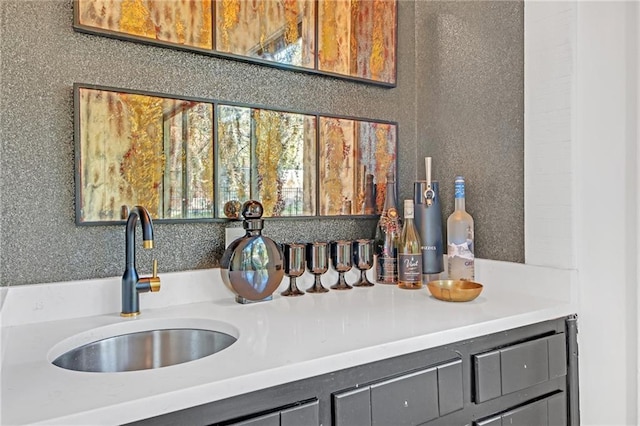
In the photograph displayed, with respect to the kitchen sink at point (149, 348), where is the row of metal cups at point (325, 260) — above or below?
above

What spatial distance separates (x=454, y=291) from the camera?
1.35 meters

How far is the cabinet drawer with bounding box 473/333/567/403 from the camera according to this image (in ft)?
3.75

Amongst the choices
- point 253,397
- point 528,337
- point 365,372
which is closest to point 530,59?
point 528,337

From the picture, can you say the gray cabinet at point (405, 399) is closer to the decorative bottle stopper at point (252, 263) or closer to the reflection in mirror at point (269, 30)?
the decorative bottle stopper at point (252, 263)

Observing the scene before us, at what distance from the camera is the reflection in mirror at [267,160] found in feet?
4.76

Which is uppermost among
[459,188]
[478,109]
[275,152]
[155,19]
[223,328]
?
[155,19]

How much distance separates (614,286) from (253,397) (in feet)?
3.45

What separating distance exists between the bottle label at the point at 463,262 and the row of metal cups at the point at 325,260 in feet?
0.92

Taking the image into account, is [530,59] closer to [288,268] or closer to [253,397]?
[288,268]

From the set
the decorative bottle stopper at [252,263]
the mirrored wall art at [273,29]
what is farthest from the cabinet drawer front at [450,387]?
the mirrored wall art at [273,29]

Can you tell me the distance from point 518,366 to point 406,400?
1.27ft

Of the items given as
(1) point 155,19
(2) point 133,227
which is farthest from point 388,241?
(1) point 155,19

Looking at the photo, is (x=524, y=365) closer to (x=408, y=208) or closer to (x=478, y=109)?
(x=408, y=208)

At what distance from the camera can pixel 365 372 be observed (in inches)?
38.1
